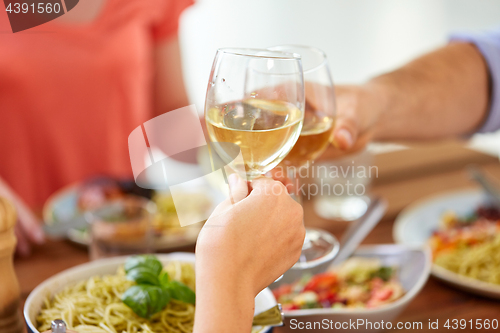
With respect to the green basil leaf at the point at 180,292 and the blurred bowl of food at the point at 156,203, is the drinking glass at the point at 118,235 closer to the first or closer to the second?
the blurred bowl of food at the point at 156,203

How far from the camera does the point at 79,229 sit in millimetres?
1184

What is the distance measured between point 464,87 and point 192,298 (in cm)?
118

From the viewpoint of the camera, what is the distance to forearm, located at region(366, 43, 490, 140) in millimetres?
1392

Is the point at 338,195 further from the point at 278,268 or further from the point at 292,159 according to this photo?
the point at 278,268

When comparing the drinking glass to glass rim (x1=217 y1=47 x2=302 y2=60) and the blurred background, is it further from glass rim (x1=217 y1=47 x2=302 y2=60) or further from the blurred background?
the blurred background

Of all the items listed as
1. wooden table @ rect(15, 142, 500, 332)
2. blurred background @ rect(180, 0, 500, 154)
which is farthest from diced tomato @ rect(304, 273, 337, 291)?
blurred background @ rect(180, 0, 500, 154)

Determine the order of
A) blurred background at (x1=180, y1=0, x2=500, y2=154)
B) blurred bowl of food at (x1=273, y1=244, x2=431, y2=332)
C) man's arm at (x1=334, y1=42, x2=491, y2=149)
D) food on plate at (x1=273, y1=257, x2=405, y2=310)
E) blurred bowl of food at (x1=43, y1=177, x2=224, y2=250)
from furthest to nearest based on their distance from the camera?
blurred background at (x1=180, y1=0, x2=500, y2=154), man's arm at (x1=334, y1=42, x2=491, y2=149), blurred bowl of food at (x1=43, y1=177, x2=224, y2=250), food on plate at (x1=273, y1=257, x2=405, y2=310), blurred bowl of food at (x1=273, y1=244, x2=431, y2=332)

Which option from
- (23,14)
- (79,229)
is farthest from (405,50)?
(79,229)

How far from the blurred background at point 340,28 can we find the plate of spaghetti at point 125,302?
301cm

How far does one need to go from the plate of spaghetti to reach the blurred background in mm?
3005

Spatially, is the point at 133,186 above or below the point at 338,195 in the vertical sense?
above

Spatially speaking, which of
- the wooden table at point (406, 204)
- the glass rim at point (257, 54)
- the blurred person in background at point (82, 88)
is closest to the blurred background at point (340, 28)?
the blurred person in background at point (82, 88)

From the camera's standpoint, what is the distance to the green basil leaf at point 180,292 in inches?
26.3

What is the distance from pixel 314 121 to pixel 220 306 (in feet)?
1.41
